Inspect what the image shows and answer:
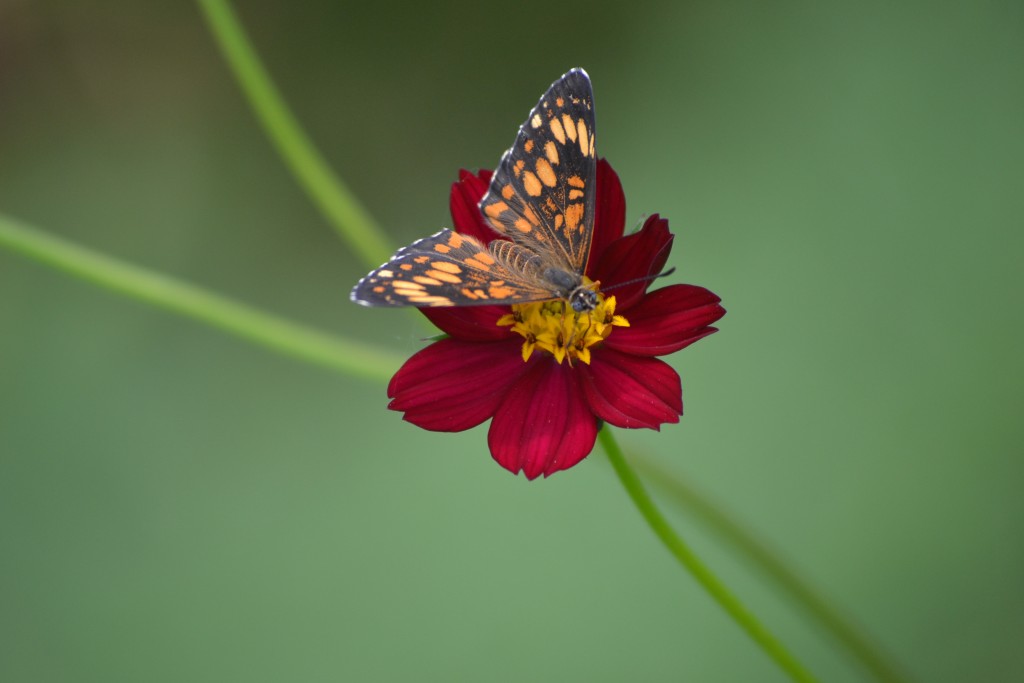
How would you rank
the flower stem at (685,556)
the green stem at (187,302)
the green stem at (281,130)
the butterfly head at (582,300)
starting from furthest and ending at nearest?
the green stem at (281,130), the green stem at (187,302), the butterfly head at (582,300), the flower stem at (685,556)

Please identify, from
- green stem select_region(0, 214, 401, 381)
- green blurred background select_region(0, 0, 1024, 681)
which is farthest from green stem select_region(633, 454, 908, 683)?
green stem select_region(0, 214, 401, 381)

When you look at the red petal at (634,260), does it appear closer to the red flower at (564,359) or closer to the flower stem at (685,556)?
the red flower at (564,359)

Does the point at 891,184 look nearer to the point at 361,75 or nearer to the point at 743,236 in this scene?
the point at 743,236

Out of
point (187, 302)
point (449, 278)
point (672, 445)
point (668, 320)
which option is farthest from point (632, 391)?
point (672, 445)

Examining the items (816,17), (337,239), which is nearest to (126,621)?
(337,239)

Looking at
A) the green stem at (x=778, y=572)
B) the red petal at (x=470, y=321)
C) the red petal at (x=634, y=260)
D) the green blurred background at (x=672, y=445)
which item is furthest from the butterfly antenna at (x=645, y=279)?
the green blurred background at (x=672, y=445)

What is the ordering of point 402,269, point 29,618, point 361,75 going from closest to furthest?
point 402,269 < point 29,618 < point 361,75
